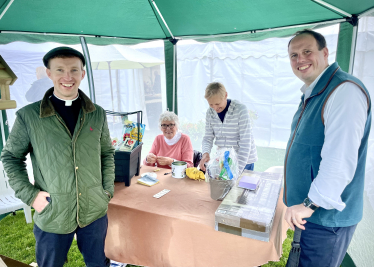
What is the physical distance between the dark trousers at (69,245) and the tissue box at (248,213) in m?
0.78

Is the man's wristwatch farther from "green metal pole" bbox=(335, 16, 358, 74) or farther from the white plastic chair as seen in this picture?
the white plastic chair

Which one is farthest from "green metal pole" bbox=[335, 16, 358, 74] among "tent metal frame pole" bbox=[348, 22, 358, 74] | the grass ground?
the grass ground

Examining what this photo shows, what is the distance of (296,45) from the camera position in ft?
4.18

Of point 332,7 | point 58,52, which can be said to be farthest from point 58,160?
point 332,7

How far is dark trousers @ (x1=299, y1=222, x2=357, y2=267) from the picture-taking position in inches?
44.7

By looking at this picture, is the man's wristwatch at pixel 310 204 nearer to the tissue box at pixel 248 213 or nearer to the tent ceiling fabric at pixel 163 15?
the tissue box at pixel 248 213

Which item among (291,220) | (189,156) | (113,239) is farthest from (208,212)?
(189,156)

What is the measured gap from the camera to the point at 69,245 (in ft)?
4.61

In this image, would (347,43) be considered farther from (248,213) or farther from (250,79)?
(248,213)

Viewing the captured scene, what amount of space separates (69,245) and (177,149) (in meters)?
1.66

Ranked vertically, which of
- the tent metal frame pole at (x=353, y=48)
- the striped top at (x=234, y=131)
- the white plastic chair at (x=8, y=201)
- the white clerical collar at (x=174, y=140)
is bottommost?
the white plastic chair at (x=8, y=201)

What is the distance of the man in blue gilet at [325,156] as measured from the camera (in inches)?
38.7

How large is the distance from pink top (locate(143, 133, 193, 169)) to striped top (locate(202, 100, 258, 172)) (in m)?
0.42

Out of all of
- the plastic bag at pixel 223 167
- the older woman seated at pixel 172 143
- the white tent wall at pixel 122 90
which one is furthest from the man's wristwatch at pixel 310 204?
the white tent wall at pixel 122 90
